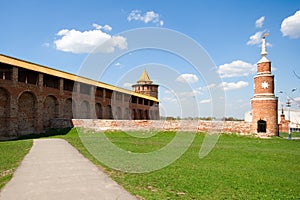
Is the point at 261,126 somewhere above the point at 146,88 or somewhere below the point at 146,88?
below

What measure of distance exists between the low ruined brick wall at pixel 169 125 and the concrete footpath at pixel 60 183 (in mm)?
14058

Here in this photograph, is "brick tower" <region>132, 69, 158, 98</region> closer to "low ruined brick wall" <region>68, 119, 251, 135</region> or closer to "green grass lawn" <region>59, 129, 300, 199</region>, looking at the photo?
"low ruined brick wall" <region>68, 119, 251, 135</region>

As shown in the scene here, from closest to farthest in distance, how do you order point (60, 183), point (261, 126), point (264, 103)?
point (60, 183) → point (264, 103) → point (261, 126)

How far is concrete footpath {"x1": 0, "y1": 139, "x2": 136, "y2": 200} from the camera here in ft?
13.4

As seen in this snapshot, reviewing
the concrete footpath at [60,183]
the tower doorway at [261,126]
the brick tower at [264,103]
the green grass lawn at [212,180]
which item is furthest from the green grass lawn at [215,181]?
the tower doorway at [261,126]

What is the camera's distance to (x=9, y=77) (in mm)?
17719

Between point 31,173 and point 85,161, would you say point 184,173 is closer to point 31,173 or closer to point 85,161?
point 85,161

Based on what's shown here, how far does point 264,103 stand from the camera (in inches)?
733

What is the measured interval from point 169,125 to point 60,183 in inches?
660

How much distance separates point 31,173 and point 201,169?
4.10 metres

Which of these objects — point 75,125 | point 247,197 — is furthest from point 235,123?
point 247,197

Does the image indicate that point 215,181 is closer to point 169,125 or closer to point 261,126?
point 261,126

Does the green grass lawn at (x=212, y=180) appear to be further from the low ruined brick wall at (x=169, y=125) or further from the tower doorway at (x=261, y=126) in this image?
the tower doorway at (x=261, y=126)

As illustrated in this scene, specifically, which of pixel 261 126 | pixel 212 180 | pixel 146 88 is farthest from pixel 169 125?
pixel 146 88
